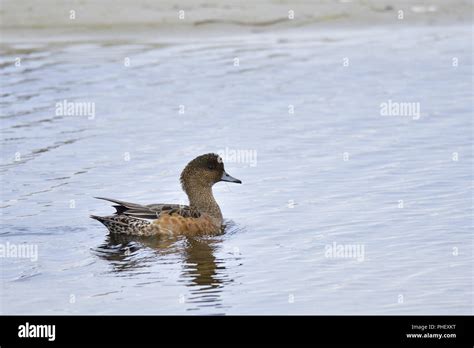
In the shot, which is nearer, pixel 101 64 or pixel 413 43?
pixel 101 64

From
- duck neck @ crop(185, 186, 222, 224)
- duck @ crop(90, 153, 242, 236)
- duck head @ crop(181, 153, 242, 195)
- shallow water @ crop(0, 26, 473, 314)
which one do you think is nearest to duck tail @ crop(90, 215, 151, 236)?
duck @ crop(90, 153, 242, 236)

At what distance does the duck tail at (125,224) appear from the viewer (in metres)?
9.98

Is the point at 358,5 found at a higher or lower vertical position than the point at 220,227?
higher

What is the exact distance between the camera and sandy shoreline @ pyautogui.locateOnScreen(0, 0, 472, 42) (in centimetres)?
1975

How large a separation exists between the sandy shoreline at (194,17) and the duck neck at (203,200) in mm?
9299

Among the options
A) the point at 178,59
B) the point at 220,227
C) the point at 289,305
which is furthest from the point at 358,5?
the point at 289,305

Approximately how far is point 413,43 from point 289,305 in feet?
39.4

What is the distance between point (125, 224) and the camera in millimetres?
9992

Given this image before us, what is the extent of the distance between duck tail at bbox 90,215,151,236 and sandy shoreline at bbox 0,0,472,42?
997 centimetres

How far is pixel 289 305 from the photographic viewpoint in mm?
7820

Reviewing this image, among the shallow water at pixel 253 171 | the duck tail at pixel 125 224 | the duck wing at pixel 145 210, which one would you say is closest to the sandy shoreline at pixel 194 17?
the shallow water at pixel 253 171

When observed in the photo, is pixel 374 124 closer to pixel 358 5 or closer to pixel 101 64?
pixel 101 64

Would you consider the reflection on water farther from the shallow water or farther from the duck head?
the duck head

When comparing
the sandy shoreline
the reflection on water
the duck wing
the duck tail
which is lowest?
the reflection on water
